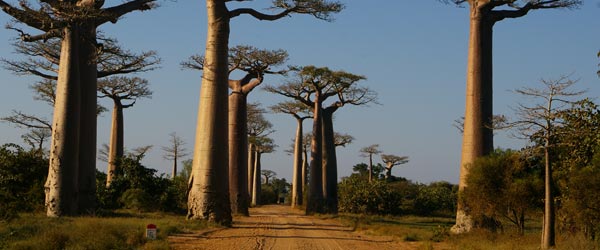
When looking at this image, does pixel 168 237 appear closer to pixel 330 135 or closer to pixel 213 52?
pixel 213 52

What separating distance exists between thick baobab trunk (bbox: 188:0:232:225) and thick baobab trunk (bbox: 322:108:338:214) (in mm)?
14301

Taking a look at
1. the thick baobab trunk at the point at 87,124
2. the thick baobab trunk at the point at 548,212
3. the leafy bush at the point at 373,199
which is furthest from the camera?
the leafy bush at the point at 373,199

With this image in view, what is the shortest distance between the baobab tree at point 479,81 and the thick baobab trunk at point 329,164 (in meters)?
15.7

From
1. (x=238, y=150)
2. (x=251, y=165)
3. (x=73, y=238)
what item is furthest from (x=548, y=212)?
(x=251, y=165)

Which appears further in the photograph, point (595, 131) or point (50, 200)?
point (50, 200)

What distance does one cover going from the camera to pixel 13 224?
1234cm

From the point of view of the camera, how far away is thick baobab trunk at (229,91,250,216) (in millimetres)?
25078

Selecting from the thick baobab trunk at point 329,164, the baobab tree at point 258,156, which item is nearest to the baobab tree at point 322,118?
the thick baobab trunk at point 329,164

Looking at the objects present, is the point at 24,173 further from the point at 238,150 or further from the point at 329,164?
the point at 329,164

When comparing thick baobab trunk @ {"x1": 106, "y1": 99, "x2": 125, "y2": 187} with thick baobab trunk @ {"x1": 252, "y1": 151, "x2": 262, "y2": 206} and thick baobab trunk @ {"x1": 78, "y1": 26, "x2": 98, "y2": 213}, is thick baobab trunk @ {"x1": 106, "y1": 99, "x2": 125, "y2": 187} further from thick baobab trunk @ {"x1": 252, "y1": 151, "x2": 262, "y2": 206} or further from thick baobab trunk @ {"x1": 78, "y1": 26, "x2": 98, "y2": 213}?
thick baobab trunk @ {"x1": 252, "y1": 151, "x2": 262, "y2": 206}

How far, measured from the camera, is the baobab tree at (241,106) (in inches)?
961

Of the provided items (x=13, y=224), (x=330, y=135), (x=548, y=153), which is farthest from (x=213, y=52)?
(x=330, y=135)

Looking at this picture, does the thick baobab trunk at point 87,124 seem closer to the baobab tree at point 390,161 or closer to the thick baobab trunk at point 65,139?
the thick baobab trunk at point 65,139

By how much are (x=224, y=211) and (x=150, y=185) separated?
750 cm
